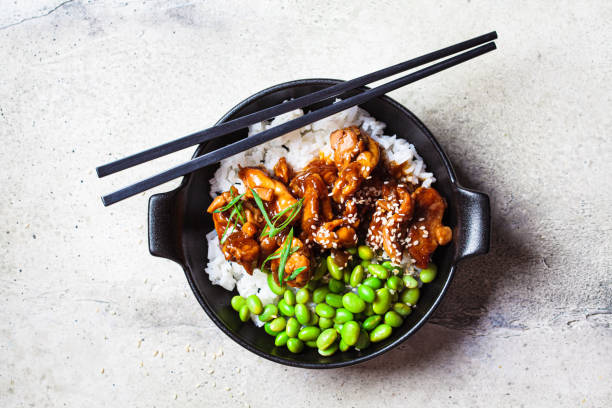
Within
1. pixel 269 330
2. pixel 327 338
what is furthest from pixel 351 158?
pixel 269 330

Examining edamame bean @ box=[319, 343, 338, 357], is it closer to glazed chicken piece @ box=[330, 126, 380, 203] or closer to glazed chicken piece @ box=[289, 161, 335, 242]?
glazed chicken piece @ box=[289, 161, 335, 242]

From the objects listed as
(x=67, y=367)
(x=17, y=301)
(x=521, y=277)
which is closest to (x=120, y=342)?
(x=67, y=367)

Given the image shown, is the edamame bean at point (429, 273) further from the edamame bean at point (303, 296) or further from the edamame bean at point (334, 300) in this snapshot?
the edamame bean at point (303, 296)

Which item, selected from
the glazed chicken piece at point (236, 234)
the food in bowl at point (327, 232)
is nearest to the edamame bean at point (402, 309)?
the food in bowl at point (327, 232)

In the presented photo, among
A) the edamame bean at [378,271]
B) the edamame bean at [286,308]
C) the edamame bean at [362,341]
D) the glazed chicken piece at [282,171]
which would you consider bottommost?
the edamame bean at [362,341]

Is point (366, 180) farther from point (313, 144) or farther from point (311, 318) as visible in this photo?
point (311, 318)

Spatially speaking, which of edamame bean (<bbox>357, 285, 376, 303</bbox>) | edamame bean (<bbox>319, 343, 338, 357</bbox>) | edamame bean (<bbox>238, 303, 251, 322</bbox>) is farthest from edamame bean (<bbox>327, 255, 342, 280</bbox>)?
edamame bean (<bbox>238, 303, 251, 322</bbox>)
